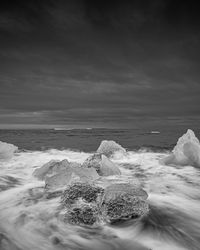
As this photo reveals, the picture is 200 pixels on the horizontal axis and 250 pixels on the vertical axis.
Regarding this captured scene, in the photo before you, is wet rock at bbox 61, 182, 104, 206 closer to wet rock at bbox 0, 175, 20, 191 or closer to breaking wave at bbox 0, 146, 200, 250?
breaking wave at bbox 0, 146, 200, 250

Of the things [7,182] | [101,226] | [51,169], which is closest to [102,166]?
[51,169]

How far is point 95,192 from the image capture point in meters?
3.39

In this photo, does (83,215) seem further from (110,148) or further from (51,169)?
(110,148)

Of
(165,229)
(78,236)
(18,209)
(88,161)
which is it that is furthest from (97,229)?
(88,161)

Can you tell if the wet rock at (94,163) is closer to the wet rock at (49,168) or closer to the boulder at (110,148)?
the wet rock at (49,168)

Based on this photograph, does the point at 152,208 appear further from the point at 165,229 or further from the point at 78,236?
the point at 78,236

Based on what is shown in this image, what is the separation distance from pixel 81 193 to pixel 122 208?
637 millimetres

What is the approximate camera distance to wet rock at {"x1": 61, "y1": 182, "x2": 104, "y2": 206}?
3.33 m

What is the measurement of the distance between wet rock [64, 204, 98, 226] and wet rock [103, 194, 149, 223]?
162 millimetres

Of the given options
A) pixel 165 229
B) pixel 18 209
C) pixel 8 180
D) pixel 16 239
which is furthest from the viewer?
pixel 8 180

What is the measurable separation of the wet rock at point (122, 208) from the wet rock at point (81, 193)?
28 centimetres

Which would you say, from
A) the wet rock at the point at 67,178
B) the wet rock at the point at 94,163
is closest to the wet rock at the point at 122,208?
the wet rock at the point at 67,178

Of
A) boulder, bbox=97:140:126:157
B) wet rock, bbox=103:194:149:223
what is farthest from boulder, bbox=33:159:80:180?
boulder, bbox=97:140:126:157

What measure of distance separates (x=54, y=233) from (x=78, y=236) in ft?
→ 1.03
